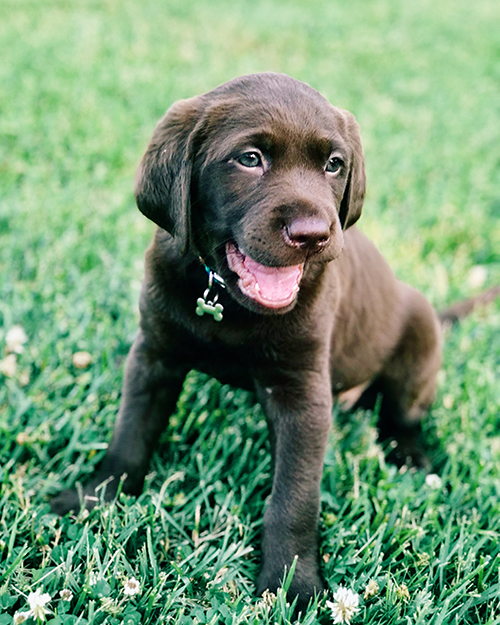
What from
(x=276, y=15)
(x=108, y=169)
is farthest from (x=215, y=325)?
(x=276, y=15)

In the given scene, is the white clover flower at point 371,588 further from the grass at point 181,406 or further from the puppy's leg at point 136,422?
the puppy's leg at point 136,422

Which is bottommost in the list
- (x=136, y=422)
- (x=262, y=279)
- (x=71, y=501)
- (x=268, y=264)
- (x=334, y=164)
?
(x=71, y=501)

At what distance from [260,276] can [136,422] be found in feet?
2.86

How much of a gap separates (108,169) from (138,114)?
1.20 meters

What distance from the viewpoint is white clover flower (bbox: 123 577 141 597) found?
2002 mm

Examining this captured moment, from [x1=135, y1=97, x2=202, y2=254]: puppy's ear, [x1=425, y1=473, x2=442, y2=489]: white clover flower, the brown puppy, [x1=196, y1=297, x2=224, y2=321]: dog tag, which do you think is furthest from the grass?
[x1=135, y1=97, x2=202, y2=254]: puppy's ear

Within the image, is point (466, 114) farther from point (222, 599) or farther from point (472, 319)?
point (222, 599)

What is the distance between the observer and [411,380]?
3.18 meters

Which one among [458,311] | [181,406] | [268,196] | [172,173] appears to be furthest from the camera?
[458,311]

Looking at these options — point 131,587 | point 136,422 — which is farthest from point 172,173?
point 131,587

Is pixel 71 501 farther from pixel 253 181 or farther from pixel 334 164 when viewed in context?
pixel 334 164

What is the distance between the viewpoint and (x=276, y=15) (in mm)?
11359

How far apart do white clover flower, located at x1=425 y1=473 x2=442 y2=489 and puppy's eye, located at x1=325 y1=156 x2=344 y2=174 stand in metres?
1.41

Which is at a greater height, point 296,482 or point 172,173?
point 172,173
